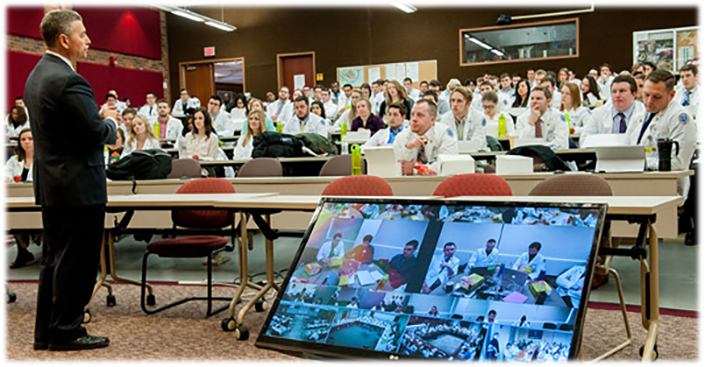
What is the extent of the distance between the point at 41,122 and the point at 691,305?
3.28 meters

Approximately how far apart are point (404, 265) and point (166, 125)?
10.1m

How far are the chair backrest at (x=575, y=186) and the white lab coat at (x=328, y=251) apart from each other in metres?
1.78

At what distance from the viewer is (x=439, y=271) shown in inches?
52.1

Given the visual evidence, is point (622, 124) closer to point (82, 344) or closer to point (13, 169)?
point (82, 344)

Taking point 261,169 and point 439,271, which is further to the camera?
point 261,169

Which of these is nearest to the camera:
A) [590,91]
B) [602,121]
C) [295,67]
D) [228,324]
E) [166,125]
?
[228,324]

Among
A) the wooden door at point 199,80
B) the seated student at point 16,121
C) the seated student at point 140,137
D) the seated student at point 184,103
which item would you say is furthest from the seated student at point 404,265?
the wooden door at point 199,80

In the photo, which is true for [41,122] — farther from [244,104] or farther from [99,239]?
[244,104]

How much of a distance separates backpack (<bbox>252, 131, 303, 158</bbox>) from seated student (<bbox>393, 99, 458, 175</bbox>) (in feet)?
5.42

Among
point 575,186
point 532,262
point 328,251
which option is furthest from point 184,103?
point 532,262

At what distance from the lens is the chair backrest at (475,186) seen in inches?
118

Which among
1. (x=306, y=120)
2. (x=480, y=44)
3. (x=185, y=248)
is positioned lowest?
(x=185, y=248)

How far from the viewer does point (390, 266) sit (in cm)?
138

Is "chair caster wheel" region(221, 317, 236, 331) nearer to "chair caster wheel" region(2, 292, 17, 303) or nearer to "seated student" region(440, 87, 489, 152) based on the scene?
"chair caster wheel" region(2, 292, 17, 303)
